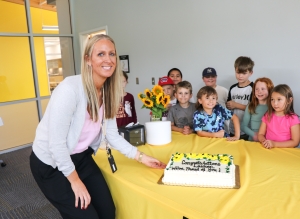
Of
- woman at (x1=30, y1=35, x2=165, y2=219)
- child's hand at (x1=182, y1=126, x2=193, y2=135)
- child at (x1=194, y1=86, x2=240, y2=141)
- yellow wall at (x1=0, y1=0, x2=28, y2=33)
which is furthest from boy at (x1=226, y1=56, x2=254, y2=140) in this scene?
yellow wall at (x1=0, y1=0, x2=28, y2=33)

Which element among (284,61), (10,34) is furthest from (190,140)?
(10,34)

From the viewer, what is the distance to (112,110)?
5.08ft

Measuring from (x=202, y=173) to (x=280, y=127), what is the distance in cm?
101

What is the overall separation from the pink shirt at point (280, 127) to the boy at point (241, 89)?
23.2 inches

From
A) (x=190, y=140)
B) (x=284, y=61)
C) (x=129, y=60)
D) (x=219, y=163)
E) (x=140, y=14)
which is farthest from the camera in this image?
(x=129, y=60)

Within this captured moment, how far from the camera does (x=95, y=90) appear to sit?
4.52 ft

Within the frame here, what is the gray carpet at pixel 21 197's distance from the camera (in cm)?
244

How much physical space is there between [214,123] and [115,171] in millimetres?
1007

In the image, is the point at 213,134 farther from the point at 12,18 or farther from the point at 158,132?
the point at 12,18

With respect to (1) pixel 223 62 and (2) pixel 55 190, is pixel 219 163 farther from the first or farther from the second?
(1) pixel 223 62

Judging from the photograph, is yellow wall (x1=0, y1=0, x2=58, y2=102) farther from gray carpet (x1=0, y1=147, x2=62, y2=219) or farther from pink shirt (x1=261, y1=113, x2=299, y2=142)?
pink shirt (x1=261, y1=113, x2=299, y2=142)

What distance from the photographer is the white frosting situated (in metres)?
1.16

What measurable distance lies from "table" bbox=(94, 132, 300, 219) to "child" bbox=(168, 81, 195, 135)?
1.79 ft

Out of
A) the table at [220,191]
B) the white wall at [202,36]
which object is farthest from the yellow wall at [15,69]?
the table at [220,191]
